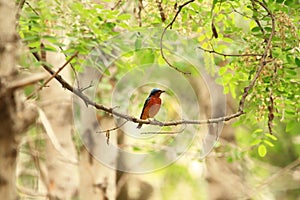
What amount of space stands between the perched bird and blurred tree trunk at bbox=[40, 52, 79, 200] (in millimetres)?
2686

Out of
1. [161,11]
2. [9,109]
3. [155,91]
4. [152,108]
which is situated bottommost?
[9,109]

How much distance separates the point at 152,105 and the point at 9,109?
165cm

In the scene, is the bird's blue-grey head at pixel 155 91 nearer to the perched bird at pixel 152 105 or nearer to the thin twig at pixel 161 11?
the perched bird at pixel 152 105

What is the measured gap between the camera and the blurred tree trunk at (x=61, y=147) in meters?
5.83

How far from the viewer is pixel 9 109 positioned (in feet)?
4.59

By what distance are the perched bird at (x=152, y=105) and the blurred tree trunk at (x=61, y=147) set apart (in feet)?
8.81

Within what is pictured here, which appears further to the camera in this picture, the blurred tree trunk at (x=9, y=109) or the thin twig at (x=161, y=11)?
the thin twig at (x=161, y=11)

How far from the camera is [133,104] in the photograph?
11.6ft

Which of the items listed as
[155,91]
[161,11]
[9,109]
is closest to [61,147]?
[161,11]

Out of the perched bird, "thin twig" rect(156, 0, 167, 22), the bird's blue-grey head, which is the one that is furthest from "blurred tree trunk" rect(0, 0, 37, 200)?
"thin twig" rect(156, 0, 167, 22)

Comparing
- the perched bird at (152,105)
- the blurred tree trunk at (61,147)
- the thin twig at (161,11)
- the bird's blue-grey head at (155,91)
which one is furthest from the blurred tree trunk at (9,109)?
the blurred tree trunk at (61,147)

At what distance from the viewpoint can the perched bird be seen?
9.67 ft

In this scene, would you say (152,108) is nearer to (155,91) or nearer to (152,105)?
(152,105)

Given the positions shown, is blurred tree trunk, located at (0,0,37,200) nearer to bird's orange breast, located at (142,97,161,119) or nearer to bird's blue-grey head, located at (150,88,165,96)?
bird's orange breast, located at (142,97,161,119)
